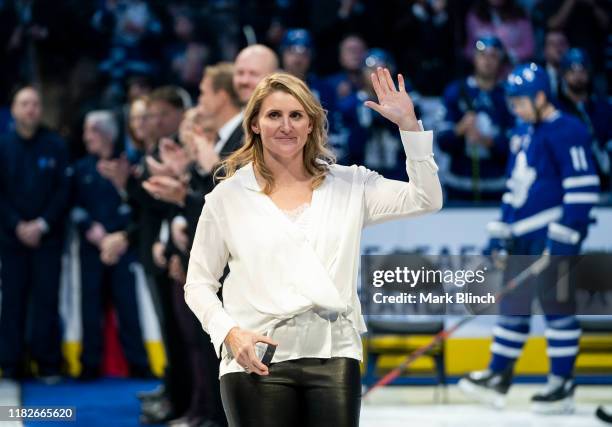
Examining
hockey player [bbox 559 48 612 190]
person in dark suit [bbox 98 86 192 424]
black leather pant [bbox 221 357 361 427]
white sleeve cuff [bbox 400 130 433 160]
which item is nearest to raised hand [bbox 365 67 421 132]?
white sleeve cuff [bbox 400 130 433 160]

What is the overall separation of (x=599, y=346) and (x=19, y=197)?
13.7 ft

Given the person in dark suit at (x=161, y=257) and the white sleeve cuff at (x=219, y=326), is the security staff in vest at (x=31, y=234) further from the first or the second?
the white sleeve cuff at (x=219, y=326)

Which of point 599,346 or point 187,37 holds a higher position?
point 187,37

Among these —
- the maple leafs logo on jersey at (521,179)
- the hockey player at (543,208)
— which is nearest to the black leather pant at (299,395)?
the hockey player at (543,208)

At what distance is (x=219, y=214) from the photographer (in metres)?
3.43

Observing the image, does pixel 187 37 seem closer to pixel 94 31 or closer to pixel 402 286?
pixel 94 31

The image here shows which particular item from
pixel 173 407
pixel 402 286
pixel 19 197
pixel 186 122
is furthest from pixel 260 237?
pixel 19 197

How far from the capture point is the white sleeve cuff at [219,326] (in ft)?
10.8

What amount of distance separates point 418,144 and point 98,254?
6.14m

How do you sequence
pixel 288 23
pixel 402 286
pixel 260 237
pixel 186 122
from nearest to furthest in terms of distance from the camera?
1. pixel 260 237
2. pixel 402 286
3. pixel 186 122
4. pixel 288 23

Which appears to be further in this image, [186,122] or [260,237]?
[186,122]

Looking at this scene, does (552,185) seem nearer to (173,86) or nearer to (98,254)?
(173,86)

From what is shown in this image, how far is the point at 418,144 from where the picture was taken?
10.9ft

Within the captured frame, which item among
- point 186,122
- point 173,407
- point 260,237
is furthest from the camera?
point 173,407
